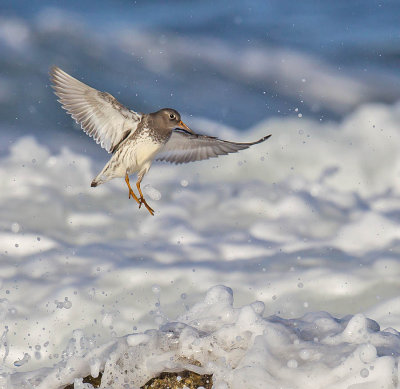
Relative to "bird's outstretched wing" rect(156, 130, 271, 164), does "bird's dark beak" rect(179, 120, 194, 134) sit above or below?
above

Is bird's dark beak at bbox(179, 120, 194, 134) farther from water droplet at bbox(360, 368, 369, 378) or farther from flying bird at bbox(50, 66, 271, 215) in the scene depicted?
water droplet at bbox(360, 368, 369, 378)

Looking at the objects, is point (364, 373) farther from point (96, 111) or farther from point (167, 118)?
point (96, 111)

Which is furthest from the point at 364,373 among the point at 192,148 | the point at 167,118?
the point at 192,148

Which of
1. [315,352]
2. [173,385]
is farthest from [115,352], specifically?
[315,352]

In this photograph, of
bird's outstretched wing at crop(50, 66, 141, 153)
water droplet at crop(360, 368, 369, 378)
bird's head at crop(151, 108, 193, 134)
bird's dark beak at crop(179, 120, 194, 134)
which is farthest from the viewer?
bird's dark beak at crop(179, 120, 194, 134)

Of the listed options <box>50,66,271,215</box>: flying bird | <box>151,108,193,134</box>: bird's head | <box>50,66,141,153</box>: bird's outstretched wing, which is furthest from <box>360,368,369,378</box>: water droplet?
<box>50,66,141,153</box>: bird's outstretched wing

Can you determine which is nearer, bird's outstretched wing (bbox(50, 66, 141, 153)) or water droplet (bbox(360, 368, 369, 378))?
water droplet (bbox(360, 368, 369, 378))

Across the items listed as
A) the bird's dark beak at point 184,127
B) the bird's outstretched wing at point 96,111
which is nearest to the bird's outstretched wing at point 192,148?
the bird's dark beak at point 184,127

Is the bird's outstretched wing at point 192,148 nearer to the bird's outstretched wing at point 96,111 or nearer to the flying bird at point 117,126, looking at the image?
the flying bird at point 117,126
